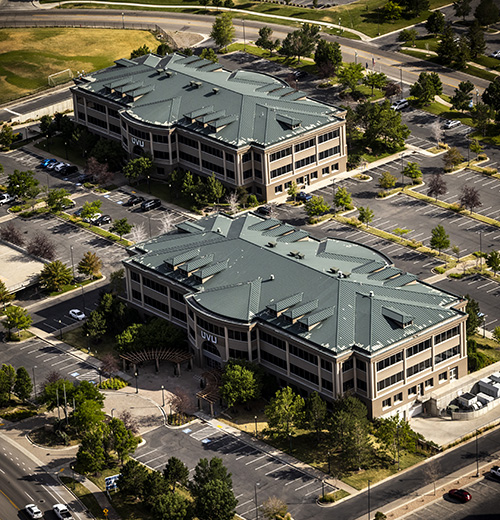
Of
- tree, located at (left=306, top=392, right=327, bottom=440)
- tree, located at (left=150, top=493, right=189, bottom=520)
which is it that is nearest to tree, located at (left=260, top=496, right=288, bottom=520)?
tree, located at (left=150, top=493, right=189, bottom=520)

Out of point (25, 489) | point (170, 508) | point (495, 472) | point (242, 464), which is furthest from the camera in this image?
point (242, 464)

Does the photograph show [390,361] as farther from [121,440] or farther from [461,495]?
[121,440]

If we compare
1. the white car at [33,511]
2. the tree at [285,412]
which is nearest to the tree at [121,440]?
the white car at [33,511]

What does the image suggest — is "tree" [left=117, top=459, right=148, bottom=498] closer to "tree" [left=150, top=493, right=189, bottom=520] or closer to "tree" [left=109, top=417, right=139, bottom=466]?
"tree" [left=150, top=493, right=189, bottom=520]

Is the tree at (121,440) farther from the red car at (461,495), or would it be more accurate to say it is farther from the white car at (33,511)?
the red car at (461,495)

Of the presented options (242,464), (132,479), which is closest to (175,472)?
(132,479)
